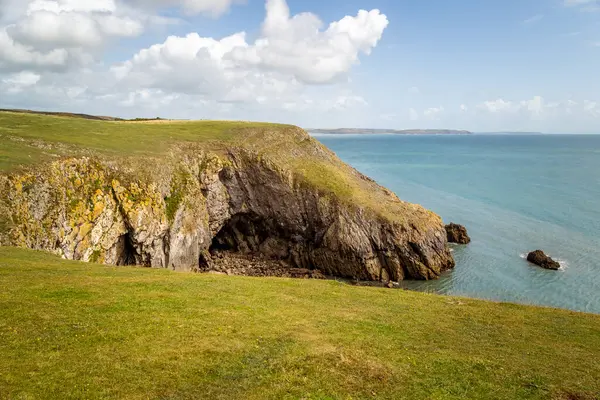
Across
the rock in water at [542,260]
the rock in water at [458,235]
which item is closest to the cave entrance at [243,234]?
the rock in water at [458,235]

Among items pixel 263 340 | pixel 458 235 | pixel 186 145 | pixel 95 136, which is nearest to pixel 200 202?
pixel 186 145

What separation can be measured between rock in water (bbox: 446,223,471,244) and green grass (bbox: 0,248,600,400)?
2019 inches

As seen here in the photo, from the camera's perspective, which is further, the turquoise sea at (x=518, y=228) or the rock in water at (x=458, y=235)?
the rock in water at (x=458, y=235)

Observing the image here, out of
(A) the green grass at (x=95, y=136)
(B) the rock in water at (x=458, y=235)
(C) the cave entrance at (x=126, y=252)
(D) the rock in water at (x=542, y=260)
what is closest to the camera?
(A) the green grass at (x=95, y=136)

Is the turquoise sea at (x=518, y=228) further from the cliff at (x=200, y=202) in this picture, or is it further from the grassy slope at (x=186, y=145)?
the grassy slope at (x=186, y=145)

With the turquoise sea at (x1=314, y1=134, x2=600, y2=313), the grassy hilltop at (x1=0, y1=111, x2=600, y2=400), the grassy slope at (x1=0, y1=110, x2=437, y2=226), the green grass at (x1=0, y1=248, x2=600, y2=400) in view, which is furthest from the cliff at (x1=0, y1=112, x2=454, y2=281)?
the green grass at (x1=0, y1=248, x2=600, y2=400)

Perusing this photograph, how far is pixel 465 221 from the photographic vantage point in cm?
9650

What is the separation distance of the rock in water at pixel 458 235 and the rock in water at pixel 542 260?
43.1ft

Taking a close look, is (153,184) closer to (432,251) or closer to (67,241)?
(67,241)

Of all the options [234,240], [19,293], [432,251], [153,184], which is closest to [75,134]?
[153,184]

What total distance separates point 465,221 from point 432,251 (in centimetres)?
3158

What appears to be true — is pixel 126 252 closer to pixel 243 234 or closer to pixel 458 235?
pixel 243 234

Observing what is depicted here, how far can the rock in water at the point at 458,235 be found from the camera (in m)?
82.6

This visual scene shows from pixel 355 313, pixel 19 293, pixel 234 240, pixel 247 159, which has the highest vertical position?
pixel 247 159
